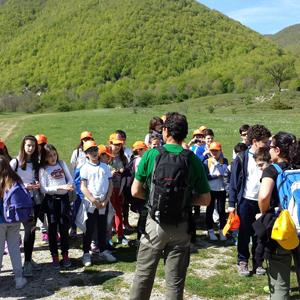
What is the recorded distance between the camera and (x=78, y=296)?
5.48 metres

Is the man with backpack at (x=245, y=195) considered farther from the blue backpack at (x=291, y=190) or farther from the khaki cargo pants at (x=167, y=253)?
the khaki cargo pants at (x=167, y=253)

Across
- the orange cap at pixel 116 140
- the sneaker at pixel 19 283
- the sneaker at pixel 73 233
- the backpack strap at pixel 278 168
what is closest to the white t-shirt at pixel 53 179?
the sneaker at pixel 19 283

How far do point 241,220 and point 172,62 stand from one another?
4404 inches

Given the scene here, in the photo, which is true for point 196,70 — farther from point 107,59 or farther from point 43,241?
point 43,241

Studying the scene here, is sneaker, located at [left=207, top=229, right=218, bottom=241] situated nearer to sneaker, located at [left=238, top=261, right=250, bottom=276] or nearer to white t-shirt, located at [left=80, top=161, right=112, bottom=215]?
sneaker, located at [left=238, top=261, right=250, bottom=276]

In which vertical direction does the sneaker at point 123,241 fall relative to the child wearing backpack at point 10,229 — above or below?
below

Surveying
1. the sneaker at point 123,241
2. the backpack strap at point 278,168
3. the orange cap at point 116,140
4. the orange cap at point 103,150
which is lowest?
the sneaker at point 123,241

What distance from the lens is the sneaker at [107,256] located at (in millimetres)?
6606

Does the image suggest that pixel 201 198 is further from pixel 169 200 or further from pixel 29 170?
pixel 29 170

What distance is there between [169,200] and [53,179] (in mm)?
2745

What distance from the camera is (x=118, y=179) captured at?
7.69 m

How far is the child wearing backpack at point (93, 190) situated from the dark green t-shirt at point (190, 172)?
2.17 m

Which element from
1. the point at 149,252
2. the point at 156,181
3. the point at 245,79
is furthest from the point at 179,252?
the point at 245,79

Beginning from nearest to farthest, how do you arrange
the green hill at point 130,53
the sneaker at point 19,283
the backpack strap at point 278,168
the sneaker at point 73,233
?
the backpack strap at point 278,168, the sneaker at point 19,283, the sneaker at point 73,233, the green hill at point 130,53
